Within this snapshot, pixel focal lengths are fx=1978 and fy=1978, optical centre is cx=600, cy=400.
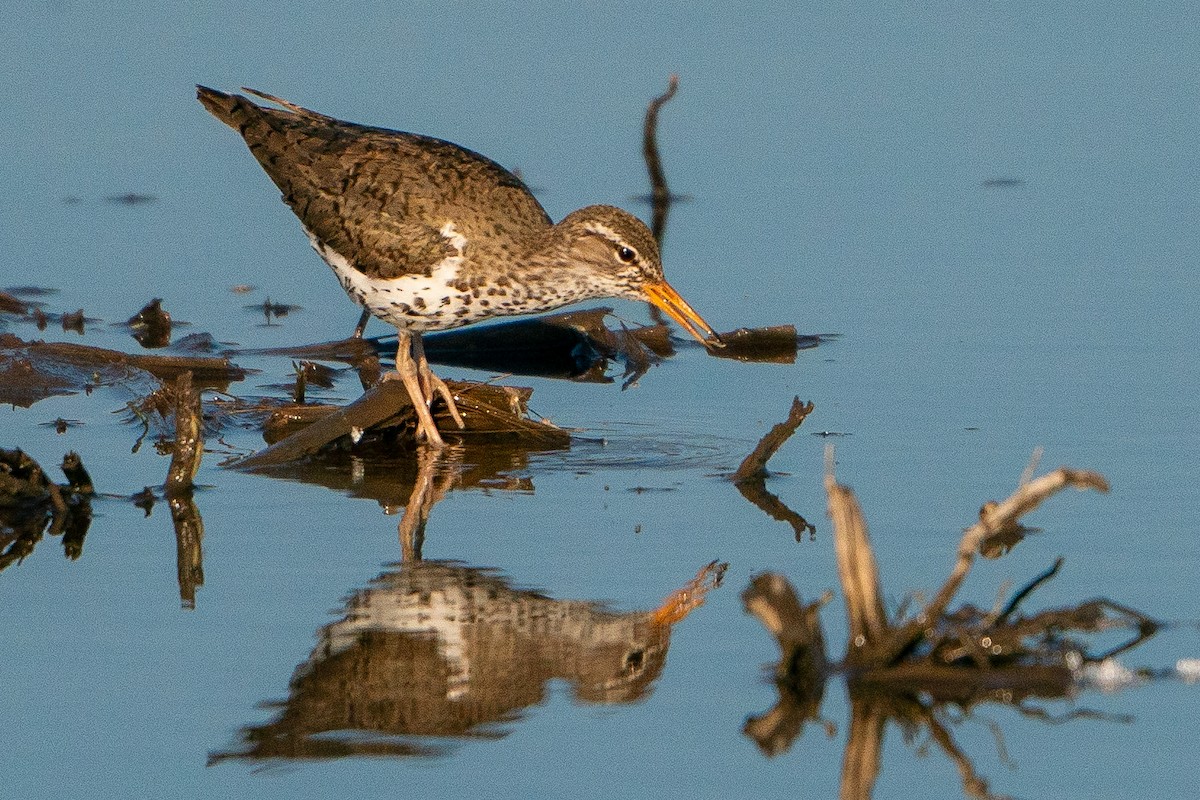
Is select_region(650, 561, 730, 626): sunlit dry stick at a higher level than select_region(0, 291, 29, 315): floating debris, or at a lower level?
lower

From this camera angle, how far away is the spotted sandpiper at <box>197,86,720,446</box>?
436 inches

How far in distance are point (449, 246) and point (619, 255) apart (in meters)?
0.96

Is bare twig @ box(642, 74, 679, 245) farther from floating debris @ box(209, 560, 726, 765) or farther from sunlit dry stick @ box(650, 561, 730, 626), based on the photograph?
floating debris @ box(209, 560, 726, 765)

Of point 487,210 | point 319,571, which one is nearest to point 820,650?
point 319,571

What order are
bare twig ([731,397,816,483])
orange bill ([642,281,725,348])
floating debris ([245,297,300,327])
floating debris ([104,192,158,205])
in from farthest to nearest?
floating debris ([104,192,158,205]) < floating debris ([245,297,300,327]) < orange bill ([642,281,725,348]) < bare twig ([731,397,816,483])

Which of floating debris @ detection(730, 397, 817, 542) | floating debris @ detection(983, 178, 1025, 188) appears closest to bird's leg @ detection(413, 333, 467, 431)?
floating debris @ detection(730, 397, 817, 542)

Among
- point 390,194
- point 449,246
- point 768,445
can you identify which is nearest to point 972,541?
point 768,445

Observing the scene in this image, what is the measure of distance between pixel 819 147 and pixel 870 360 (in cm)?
402

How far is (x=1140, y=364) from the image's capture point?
11.6 metres

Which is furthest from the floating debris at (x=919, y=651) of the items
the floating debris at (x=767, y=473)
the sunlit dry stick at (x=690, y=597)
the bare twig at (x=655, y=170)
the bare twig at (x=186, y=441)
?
the bare twig at (x=655, y=170)

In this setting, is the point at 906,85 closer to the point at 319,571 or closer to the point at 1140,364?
the point at 1140,364

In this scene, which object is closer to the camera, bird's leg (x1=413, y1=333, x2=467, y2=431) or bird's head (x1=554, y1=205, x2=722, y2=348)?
bird's leg (x1=413, y1=333, x2=467, y2=431)

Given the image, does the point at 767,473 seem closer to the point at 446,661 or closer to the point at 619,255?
the point at 619,255

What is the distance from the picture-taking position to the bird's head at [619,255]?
36.4 ft
